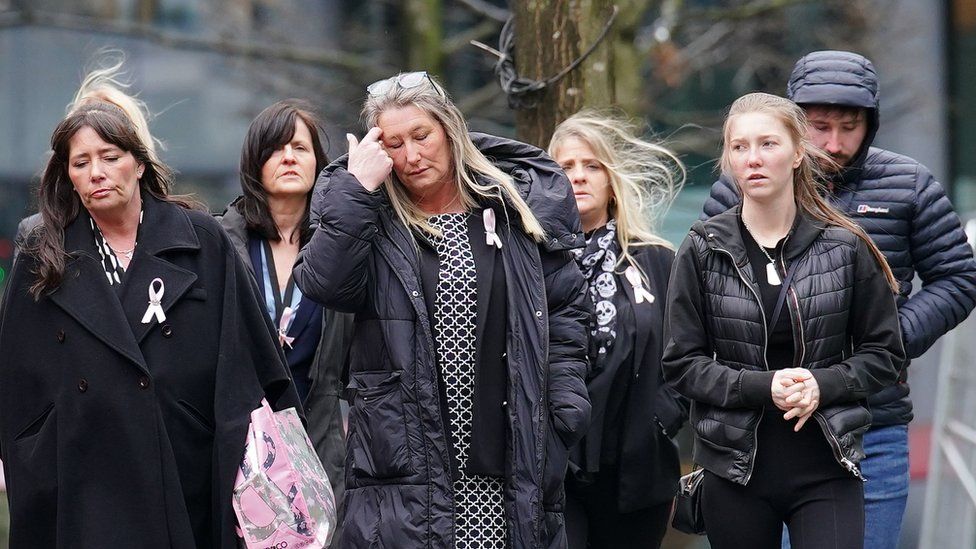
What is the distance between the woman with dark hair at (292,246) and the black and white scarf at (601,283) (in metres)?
0.87

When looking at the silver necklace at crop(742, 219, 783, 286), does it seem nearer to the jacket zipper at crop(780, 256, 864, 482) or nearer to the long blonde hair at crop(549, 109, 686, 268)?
the jacket zipper at crop(780, 256, 864, 482)

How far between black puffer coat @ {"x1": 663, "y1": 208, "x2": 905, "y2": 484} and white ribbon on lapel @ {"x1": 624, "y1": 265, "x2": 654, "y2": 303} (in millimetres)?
802

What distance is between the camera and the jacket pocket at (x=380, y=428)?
4.05 m

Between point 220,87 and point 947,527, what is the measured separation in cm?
883

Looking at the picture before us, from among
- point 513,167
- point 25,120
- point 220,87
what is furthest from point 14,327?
point 25,120

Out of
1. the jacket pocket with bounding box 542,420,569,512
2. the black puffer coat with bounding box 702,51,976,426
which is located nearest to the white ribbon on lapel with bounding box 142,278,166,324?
the jacket pocket with bounding box 542,420,569,512

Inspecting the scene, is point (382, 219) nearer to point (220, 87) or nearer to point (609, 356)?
point (609, 356)

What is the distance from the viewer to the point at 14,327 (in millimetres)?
4055

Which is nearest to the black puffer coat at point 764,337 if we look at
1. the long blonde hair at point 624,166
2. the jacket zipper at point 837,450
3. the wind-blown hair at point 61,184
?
the jacket zipper at point 837,450

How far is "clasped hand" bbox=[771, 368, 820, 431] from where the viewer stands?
4.04 meters

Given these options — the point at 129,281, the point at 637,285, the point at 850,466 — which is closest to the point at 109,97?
the point at 129,281

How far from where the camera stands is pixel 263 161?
17.1ft

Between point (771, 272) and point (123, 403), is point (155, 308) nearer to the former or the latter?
point (123, 403)

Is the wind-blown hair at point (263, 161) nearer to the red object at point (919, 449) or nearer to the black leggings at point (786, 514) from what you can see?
the black leggings at point (786, 514)
